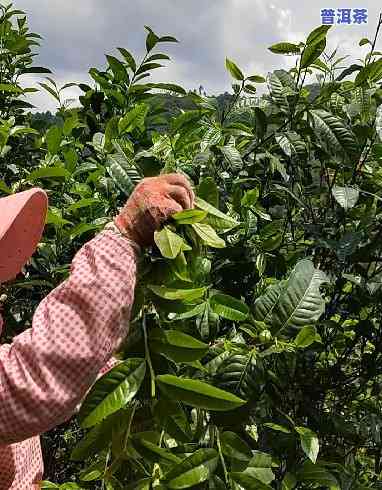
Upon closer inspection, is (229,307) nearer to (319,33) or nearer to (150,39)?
(319,33)

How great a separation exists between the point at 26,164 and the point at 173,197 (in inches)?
65.9

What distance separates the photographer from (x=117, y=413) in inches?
46.5

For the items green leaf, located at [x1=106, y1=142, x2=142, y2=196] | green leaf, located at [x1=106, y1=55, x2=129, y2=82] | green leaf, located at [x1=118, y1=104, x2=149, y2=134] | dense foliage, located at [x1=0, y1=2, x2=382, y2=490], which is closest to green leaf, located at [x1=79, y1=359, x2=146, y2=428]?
dense foliage, located at [x1=0, y1=2, x2=382, y2=490]

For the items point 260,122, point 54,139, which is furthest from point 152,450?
point 54,139

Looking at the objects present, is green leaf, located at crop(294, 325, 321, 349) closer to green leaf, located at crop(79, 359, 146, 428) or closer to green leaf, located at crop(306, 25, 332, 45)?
green leaf, located at crop(79, 359, 146, 428)

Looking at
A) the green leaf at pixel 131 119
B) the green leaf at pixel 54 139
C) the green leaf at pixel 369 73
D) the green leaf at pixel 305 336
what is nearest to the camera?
the green leaf at pixel 305 336

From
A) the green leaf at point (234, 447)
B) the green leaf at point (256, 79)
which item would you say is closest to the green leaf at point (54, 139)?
the green leaf at point (256, 79)

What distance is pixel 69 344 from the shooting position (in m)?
1.15

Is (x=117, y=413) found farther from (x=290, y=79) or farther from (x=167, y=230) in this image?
(x=290, y=79)

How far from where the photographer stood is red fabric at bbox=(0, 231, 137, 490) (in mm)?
1146

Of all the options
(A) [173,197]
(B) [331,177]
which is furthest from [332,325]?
(A) [173,197]

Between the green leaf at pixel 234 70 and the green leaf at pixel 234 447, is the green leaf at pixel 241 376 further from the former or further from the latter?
the green leaf at pixel 234 70

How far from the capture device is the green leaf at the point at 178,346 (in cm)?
115

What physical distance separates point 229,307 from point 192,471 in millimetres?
323
